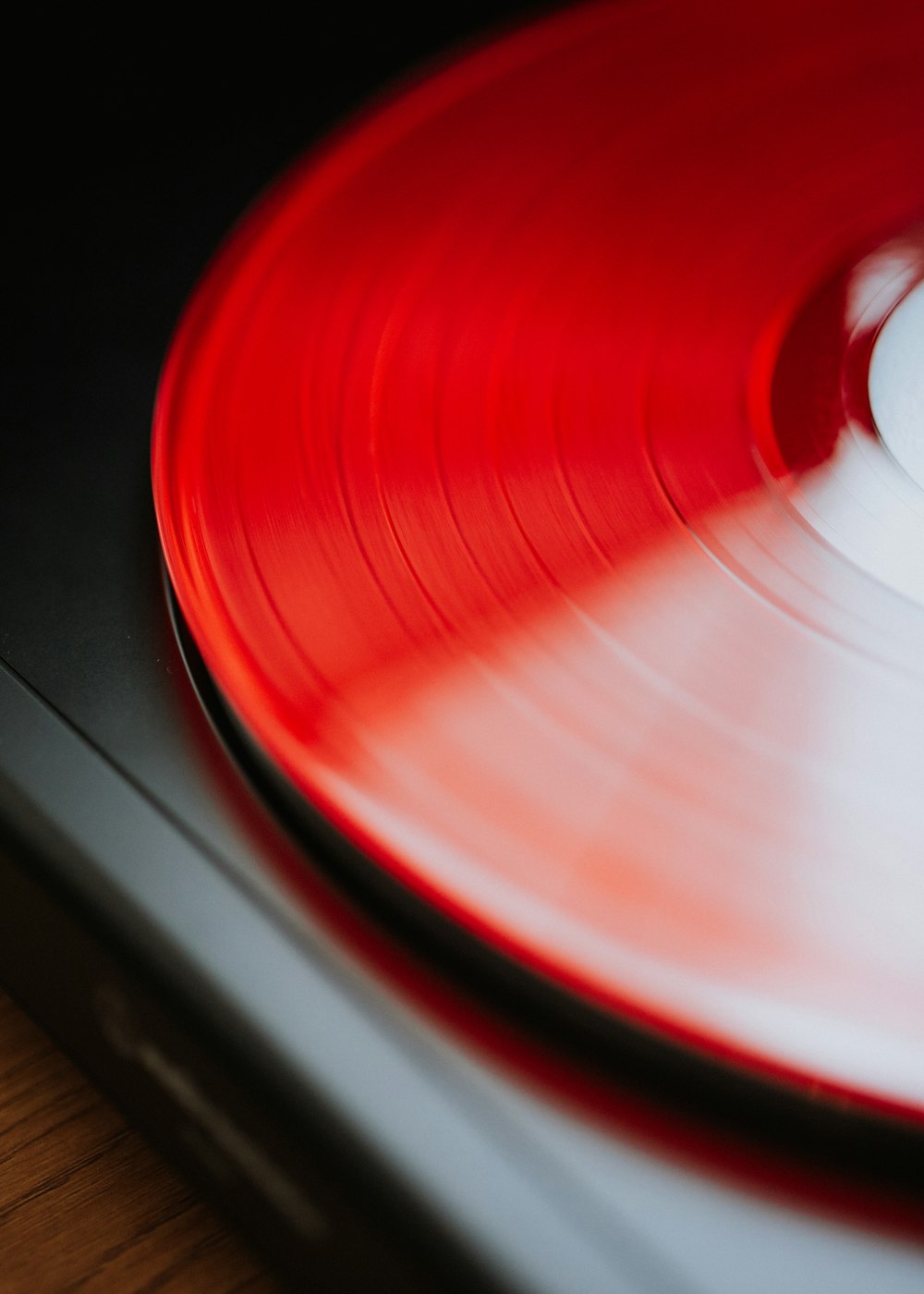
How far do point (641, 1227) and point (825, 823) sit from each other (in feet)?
0.44

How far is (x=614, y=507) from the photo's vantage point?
50 cm

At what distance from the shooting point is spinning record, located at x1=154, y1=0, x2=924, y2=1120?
1.21 feet

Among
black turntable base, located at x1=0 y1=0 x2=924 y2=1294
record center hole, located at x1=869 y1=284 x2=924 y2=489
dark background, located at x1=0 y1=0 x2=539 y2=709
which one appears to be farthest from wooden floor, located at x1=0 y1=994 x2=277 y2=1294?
record center hole, located at x1=869 y1=284 x2=924 y2=489

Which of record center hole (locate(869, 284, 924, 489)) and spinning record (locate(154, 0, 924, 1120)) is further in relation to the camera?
record center hole (locate(869, 284, 924, 489))

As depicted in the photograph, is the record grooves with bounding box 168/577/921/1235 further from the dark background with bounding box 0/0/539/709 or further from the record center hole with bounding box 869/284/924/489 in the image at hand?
the record center hole with bounding box 869/284/924/489

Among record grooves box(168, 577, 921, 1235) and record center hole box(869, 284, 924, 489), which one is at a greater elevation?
record center hole box(869, 284, 924, 489)

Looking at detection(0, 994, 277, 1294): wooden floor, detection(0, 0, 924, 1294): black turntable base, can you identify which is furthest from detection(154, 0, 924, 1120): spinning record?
detection(0, 994, 277, 1294): wooden floor

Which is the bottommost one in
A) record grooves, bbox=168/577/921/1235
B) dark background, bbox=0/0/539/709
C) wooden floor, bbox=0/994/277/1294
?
wooden floor, bbox=0/994/277/1294

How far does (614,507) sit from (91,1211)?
1.01 ft

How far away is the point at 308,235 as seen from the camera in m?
0.60

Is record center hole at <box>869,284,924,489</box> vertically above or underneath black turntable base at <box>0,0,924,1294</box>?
above

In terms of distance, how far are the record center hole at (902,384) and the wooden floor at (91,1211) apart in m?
0.39

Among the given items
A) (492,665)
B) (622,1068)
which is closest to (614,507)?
(492,665)

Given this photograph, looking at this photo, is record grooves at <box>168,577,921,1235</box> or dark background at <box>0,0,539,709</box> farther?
dark background at <box>0,0,539,709</box>
